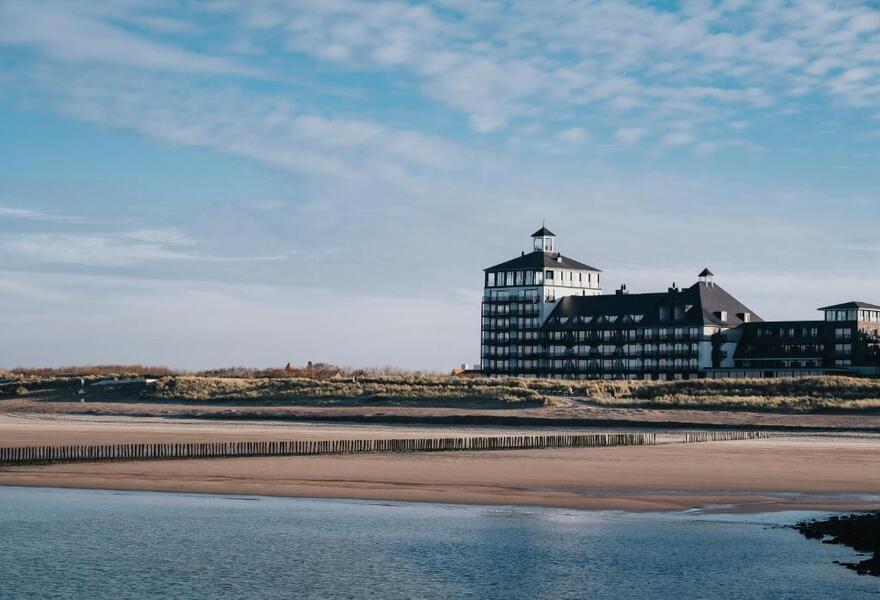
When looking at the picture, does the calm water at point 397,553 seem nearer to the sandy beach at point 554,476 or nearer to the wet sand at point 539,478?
the wet sand at point 539,478

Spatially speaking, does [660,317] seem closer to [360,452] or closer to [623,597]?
[360,452]

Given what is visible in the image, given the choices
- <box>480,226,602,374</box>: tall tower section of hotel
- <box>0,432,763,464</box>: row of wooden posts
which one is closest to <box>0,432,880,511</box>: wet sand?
<box>0,432,763,464</box>: row of wooden posts

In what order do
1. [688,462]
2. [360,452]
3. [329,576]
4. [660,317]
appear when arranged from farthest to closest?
[660,317]
[360,452]
[688,462]
[329,576]

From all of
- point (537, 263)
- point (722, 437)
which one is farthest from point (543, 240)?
point (722, 437)

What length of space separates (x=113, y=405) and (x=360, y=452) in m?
60.4

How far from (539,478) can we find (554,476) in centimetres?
95

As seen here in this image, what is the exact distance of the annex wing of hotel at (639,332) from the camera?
507 ft

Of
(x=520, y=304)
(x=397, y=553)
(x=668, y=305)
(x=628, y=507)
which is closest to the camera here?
(x=397, y=553)

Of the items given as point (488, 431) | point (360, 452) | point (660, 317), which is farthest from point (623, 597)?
point (660, 317)

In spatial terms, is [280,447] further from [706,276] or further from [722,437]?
[706,276]

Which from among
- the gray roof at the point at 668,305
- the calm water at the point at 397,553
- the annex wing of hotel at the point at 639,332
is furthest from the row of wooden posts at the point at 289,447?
the gray roof at the point at 668,305

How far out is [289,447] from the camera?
5812cm

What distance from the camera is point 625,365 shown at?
169m

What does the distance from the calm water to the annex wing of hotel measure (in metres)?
123
